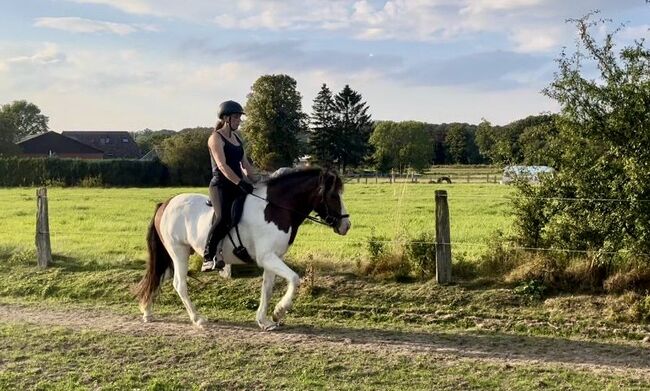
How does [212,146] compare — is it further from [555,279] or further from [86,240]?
[86,240]

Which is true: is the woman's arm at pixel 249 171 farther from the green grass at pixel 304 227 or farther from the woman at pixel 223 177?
the green grass at pixel 304 227

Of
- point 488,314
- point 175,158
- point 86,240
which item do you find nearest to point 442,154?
point 175,158

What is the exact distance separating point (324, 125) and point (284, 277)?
7850cm

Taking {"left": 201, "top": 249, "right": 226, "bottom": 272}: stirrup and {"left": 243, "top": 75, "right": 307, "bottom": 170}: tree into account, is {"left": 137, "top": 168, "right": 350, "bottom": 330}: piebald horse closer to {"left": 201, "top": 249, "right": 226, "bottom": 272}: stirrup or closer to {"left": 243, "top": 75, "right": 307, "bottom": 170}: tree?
{"left": 201, "top": 249, "right": 226, "bottom": 272}: stirrup

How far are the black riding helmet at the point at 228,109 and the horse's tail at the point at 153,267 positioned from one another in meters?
1.97

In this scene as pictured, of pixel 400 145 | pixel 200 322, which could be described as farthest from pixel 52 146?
pixel 200 322

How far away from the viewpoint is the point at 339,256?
11.0m

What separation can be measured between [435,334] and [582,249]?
2.65 meters

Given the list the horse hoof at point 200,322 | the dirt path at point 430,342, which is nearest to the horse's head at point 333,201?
the dirt path at point 430,342

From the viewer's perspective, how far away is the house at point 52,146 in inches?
3443

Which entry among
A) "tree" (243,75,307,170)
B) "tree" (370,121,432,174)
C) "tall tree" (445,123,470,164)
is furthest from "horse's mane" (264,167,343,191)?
"tree" (370,121,432,174)

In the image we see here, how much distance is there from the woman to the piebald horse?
0.51 ft

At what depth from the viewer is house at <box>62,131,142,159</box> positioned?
4158 inches

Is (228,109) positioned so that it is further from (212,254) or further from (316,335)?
(316,335)
